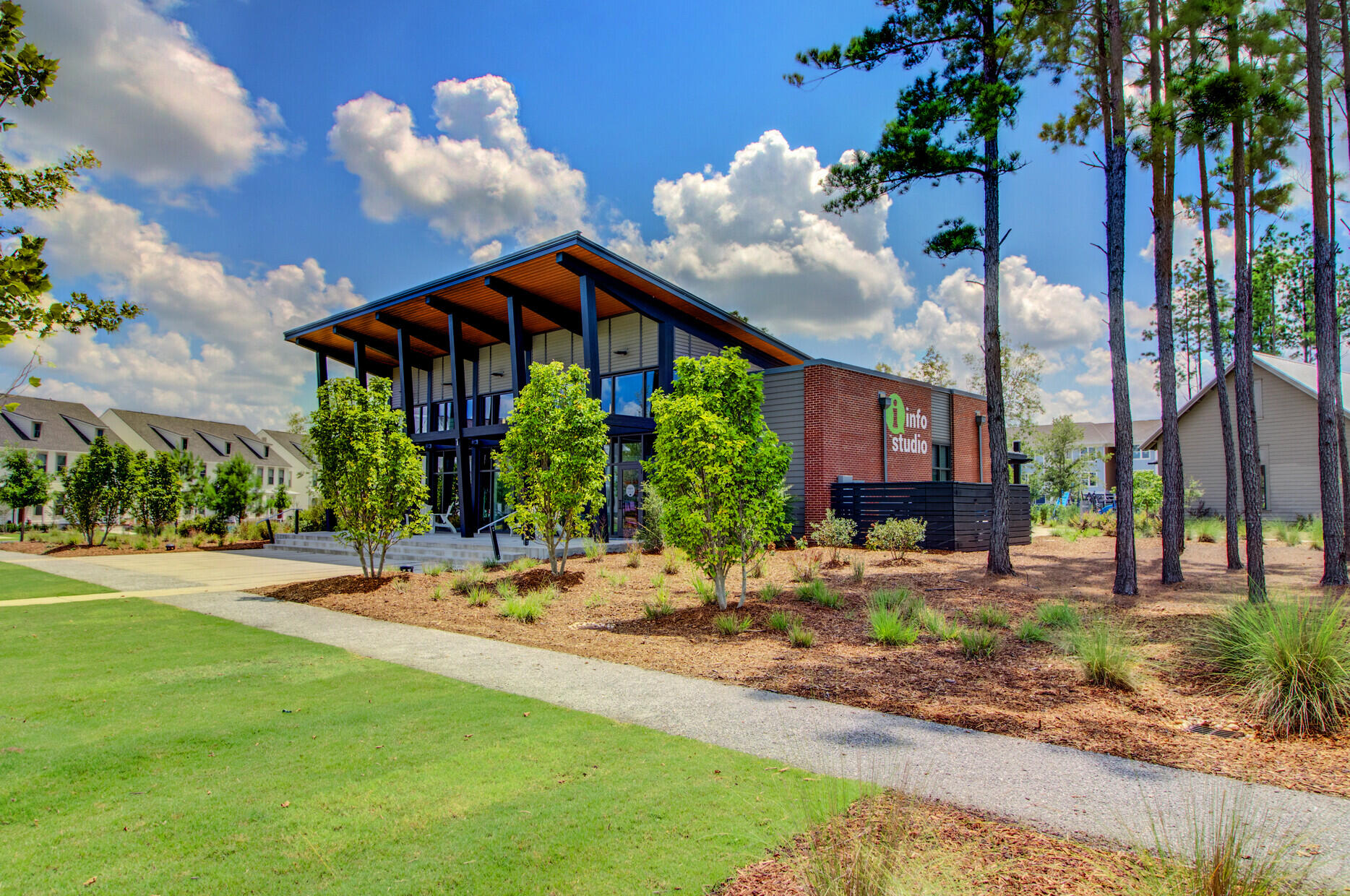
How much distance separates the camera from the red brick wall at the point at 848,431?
62.6ft

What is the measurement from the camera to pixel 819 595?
9.77 metres

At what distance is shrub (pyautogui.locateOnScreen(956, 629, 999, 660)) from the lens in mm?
6945

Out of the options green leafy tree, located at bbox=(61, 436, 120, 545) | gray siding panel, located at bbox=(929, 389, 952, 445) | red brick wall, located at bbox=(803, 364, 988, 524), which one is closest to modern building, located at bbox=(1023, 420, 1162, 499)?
gray siding panel, located at bbox=(929, 389, 952, 445)

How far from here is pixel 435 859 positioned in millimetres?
2943

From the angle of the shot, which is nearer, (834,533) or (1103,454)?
(834,533)

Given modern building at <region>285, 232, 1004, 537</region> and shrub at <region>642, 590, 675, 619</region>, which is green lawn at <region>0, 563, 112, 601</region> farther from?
shrub at <region>642, 590, 675, 619</region>

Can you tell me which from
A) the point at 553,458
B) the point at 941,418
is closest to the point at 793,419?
the point at 553,458

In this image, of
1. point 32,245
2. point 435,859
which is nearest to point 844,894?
point 435,859

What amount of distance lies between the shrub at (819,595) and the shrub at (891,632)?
Result: 166cm

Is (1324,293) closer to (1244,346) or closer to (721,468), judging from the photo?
(1244,346)

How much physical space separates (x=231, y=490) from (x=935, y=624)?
29198 mm

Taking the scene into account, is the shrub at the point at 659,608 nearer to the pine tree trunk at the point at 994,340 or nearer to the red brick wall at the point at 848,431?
the pine tree trunk at the point at 994,340

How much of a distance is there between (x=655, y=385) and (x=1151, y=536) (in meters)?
15.4

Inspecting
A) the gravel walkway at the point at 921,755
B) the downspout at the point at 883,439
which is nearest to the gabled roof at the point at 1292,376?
the downspout at the point at 883,439
